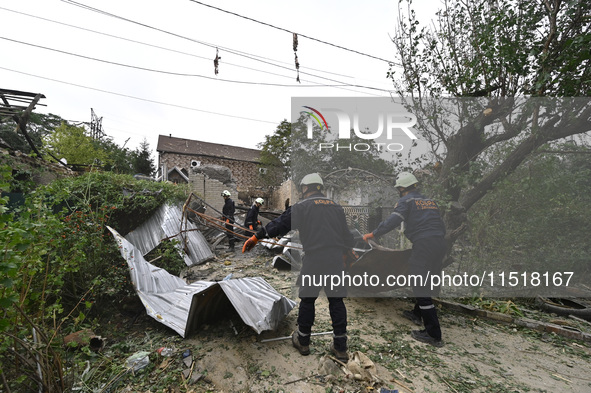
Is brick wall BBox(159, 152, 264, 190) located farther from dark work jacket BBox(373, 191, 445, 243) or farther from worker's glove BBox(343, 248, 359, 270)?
dark work jacket BBox(373, 191, 445, 243)

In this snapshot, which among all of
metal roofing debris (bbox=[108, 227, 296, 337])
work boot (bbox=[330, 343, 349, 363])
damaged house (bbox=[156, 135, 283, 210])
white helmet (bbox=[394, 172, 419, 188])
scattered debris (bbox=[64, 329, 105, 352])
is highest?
damaged house (bbox=[156, 135, 283, 210])

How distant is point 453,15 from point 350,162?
16.8ft

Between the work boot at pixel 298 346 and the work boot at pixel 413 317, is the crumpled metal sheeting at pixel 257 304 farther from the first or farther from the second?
the work boot at pixel 413 317

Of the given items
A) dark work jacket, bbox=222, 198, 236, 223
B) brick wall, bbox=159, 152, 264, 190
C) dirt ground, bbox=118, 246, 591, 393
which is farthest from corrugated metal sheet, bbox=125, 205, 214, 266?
brick wall, bbox=159, 152, 264, 190

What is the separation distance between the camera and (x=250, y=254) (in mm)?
6777

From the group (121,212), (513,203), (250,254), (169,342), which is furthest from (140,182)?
(513,203)

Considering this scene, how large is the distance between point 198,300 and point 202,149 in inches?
902

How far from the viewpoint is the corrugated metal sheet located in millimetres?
4848

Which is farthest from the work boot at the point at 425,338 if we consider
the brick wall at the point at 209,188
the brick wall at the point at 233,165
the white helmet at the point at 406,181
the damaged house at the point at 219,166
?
the brick wall at the point at 233,165

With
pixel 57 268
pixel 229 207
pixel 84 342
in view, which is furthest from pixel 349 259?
pixel 229 207

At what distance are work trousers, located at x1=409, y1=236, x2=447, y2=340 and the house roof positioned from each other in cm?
2140

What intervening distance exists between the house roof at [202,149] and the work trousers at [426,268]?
21.4 m

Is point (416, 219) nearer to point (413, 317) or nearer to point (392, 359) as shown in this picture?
point (413, 317)

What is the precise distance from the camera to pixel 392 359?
247 centimetres
